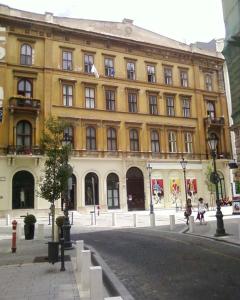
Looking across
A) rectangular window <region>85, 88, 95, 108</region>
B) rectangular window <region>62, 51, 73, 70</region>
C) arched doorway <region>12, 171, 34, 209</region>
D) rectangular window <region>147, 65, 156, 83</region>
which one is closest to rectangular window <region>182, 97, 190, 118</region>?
rectangular window <region>147, 65, 156, 83</region>

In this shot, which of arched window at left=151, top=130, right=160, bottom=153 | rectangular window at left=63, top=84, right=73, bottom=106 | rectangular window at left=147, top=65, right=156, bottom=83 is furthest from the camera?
rectangular window at left=147, top=65, right=156, bottom=83

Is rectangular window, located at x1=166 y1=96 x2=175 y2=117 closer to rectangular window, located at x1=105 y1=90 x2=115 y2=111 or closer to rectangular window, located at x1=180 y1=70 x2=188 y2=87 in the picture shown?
rectangular window, located at x1=180 y1=70 x2=188 y2=87

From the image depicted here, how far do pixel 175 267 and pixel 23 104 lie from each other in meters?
29.7

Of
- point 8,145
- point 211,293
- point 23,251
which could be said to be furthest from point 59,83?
point 211,293

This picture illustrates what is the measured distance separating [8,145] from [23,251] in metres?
21.9

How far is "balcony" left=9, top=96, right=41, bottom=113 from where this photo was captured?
3675cm

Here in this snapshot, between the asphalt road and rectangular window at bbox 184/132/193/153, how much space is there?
3028 centimetres

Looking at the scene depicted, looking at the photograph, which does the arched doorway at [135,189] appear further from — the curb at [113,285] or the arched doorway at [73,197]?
the curb at [113,285]

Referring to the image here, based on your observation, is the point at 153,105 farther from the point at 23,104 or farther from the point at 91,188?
the point at 23,104

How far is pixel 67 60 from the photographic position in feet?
136

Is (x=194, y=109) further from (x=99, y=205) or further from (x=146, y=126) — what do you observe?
(x=99, y=205)

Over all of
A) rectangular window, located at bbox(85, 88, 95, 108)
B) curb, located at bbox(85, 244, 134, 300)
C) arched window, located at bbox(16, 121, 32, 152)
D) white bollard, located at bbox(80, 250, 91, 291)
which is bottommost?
curb, located at bbox(85, 244, 134, 300)

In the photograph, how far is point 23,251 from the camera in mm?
15758

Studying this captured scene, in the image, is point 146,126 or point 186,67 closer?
point 146,126
